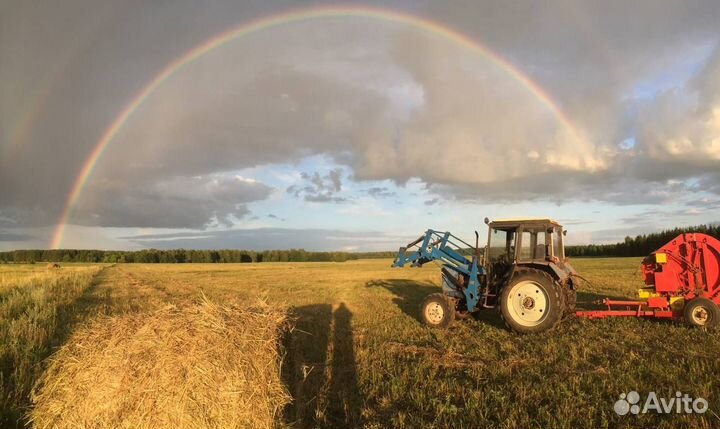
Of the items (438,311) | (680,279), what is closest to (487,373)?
(438,311)

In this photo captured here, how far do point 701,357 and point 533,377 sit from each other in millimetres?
2936

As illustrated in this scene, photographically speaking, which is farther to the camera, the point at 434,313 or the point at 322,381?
the point at 434,313

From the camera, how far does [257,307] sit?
6.02 meters

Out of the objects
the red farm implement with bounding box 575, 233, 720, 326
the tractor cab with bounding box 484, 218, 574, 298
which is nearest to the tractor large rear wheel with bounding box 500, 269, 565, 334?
the tractor cab with bounding box 484, 218, 574, 298

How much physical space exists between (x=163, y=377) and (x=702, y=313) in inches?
415

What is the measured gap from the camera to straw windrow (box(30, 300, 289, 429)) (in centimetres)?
459

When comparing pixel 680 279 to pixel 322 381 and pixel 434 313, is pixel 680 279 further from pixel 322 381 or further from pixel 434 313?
pixel 322 381

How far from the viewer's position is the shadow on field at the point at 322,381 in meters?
5.30

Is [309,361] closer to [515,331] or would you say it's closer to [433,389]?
[433,389]

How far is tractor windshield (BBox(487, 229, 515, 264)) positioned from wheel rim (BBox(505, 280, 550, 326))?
1.21m

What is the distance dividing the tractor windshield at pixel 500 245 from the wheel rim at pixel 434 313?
175 centimetres

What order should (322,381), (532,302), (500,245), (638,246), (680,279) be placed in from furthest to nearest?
(638,246) < (500,245) < (680,279) < (532,302) < (322,381)

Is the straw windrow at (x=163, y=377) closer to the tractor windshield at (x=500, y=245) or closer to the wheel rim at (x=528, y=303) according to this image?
the wheel rim at (x=528, y=303)

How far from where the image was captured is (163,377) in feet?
15.1
